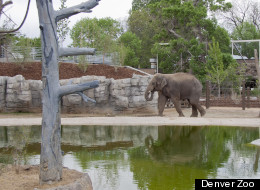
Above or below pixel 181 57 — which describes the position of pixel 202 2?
above

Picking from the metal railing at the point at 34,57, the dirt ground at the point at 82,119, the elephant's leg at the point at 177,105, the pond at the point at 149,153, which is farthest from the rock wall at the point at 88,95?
the pond at the point at 149,153

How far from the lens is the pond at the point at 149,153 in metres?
8.45

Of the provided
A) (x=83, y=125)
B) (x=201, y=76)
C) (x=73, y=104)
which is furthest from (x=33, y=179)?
(x=201, y=76)

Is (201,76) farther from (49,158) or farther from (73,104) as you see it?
(49,158)

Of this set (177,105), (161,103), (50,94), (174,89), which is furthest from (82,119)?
(50,94)

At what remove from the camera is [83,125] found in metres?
16.6

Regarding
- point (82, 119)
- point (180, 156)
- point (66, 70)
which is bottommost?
point (180, 156)

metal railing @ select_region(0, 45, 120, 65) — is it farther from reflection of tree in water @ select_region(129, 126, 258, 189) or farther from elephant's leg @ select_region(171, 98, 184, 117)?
reflection of tree in water @ select_region(129, 126, 258, 189)

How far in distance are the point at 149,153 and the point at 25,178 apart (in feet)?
14.4

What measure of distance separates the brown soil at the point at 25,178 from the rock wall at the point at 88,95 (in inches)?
529

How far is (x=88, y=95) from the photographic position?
842 inches

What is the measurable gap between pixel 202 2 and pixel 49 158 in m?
25.5

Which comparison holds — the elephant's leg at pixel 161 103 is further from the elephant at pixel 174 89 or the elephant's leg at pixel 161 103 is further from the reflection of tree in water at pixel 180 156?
the reflection of tree in water at pixel 180 156

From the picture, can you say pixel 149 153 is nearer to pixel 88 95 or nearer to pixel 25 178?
pixel 25 178
